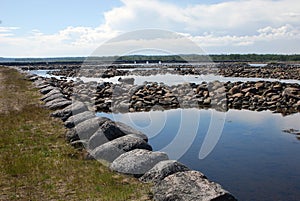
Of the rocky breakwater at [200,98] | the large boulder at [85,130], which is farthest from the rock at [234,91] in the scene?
the large boulder at [85,130]

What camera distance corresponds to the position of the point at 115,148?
10.7 meters

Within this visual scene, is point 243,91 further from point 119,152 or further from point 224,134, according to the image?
point 119,152

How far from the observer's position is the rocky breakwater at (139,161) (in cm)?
735

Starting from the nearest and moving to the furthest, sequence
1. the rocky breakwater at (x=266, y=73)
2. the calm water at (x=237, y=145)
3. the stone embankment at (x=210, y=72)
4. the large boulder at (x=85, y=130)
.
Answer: the calm water at (x=237, y=145), the large boulder at (x=85, y=130), the rocky breakwater at (x=266, y=73), the stone embankment at (x=210, y=72)

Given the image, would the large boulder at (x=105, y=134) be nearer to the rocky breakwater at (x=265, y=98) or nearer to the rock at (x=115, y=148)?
the rock at (x=115, y=148)

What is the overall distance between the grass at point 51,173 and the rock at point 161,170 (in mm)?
300

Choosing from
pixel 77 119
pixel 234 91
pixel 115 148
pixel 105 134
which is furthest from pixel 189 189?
pixel 234 91

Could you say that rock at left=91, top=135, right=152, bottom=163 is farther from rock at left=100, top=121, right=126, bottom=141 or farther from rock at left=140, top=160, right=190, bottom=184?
rock at left=140, top=160, right=190, bottom=184

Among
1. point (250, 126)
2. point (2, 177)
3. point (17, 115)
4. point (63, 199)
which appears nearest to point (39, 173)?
point (2, 177)

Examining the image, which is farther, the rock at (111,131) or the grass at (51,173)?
the rock at (111,131)

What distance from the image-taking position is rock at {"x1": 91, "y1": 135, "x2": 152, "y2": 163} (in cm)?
1062

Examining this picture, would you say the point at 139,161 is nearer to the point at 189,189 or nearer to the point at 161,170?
the point at 161,170

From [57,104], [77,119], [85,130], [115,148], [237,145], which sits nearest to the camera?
[115,148]

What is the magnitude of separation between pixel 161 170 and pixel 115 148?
2.34 m
